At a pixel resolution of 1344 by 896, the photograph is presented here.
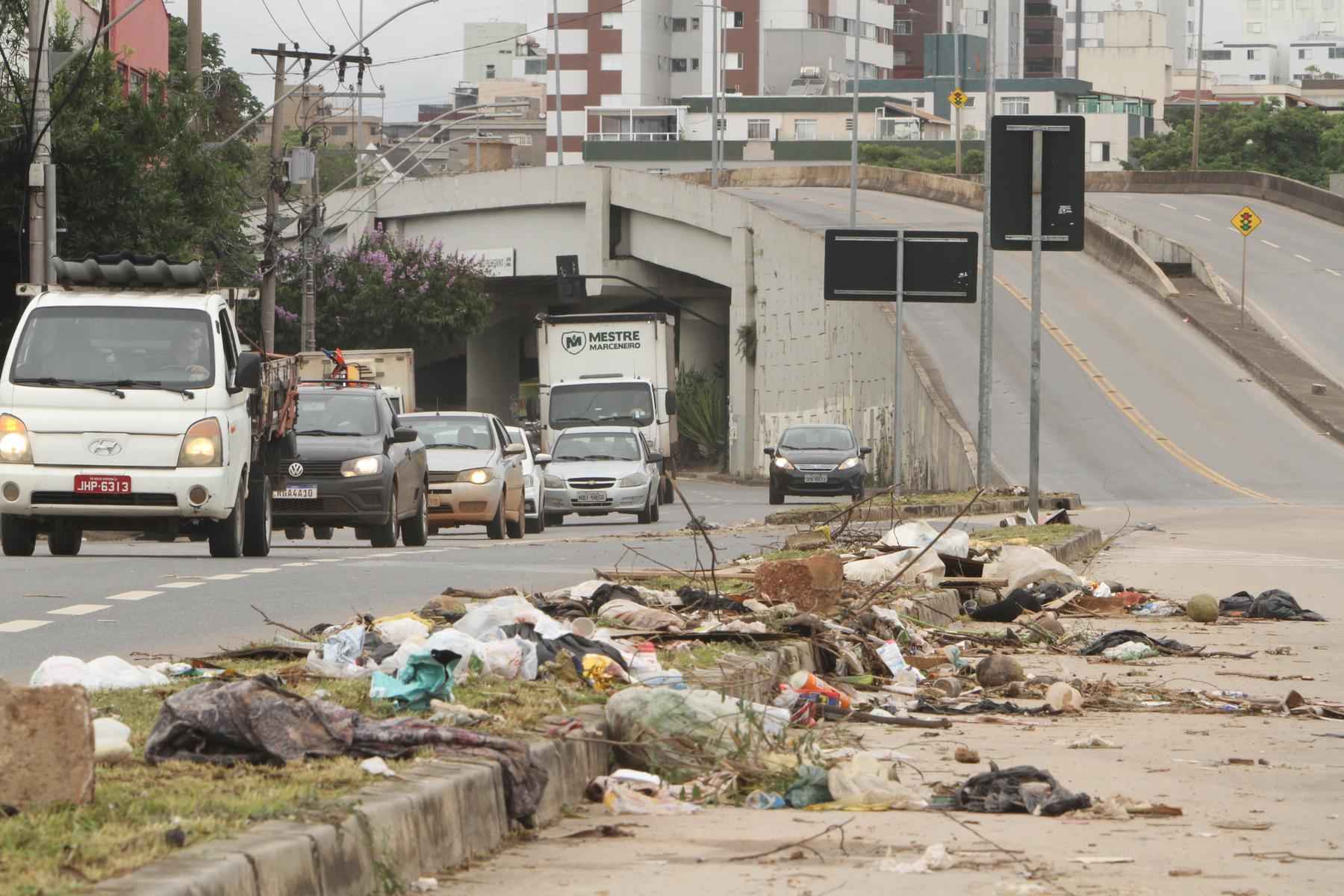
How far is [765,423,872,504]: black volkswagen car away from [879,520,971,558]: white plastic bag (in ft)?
78.4

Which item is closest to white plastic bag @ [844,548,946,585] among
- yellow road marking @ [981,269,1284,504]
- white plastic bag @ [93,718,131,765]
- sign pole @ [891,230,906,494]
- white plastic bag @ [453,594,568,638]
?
white plastic bag @ [453,594,568,638]

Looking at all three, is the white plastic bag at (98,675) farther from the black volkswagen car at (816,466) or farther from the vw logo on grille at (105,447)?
the black volkswagen car at (816,466)

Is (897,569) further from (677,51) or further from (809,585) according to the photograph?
(677,51)

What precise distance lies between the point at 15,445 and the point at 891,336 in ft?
122

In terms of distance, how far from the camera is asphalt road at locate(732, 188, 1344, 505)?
43.5m

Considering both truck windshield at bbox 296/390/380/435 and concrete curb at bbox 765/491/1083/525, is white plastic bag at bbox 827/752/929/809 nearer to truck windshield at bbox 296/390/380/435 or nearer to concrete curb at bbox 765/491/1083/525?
truck windshield at bbox 296/390/380/435

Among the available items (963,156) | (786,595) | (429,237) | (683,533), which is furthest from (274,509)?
(963,156)

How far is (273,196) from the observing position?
45.0 meters

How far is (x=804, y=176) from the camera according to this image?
8719 cm

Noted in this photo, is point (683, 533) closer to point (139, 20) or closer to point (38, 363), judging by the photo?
point (38, 363)

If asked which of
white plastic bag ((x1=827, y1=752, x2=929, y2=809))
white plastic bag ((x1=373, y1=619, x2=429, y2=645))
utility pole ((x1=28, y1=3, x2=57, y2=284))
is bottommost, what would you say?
white plastic bag ((x1=827, y1=752, x2=929, y2=809))

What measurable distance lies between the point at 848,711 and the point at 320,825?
4572 millimetres

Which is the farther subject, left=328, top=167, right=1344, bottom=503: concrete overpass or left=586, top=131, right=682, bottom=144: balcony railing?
left=586, top=131, right=682, bottom=144: balcony railing

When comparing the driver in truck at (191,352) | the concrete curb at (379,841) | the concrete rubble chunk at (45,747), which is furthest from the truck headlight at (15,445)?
the concrete rubble chunk at (45,747)
